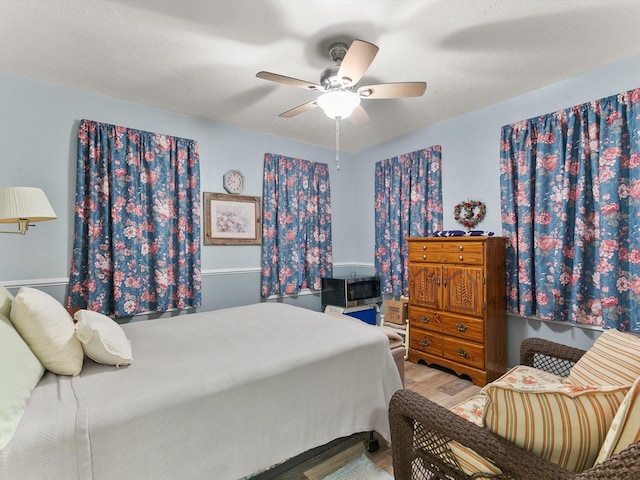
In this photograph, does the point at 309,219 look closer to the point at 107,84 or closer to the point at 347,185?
the point at 347,185

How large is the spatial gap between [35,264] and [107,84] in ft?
5.36

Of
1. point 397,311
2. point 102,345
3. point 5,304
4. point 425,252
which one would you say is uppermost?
point 425,252

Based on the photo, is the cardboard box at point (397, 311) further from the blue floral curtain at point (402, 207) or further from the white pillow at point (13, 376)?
the white pillow at point (13, 376)

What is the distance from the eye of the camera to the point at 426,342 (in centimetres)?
325

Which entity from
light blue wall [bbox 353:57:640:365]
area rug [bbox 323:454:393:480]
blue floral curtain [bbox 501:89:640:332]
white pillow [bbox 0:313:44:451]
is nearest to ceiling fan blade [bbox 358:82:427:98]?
light blue wall [bbox 353:57:640:365]

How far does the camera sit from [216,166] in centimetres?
354

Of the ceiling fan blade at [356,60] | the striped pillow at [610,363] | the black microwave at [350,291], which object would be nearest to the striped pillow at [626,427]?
the striped pillow at [610,363]

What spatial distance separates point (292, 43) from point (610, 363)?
2519 millimetres

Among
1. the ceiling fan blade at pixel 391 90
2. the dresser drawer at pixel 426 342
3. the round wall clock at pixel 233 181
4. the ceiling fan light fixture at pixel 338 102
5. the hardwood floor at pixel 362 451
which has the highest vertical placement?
the ceiling fan blade at pixel 391 90

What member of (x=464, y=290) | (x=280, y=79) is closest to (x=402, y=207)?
(x=464, y=290)

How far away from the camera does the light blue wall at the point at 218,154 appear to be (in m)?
2.51

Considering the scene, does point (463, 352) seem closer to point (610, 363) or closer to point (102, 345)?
point (610, 363)

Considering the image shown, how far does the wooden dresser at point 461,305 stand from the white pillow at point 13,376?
3.00 m

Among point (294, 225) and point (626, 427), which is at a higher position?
point (294, 225)
